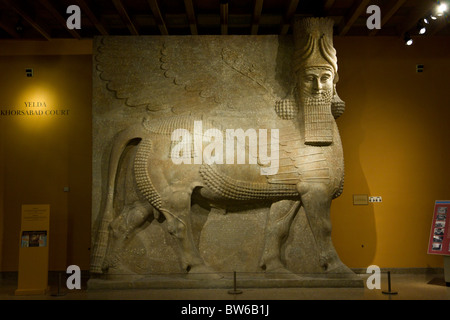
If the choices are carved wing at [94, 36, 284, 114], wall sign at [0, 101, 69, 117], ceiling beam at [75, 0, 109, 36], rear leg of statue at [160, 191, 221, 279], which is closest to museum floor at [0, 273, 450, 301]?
rear leg of statue at [160, 191, 221, 279]

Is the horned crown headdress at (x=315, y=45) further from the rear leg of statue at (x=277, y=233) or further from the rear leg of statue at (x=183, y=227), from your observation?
the rear leg of statue at (x=183, y=227)

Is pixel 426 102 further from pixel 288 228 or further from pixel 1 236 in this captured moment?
pixel 1 236

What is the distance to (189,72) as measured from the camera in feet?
19.3

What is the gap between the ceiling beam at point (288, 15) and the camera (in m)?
5.72

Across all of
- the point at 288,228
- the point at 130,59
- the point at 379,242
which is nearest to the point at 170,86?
the point at 130,59

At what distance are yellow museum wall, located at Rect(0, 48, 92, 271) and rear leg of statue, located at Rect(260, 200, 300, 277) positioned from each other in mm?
2701

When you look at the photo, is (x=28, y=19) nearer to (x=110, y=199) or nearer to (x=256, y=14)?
(x=110, y=199)

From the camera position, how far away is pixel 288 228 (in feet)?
18.3

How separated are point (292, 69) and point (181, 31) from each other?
79.6 inches

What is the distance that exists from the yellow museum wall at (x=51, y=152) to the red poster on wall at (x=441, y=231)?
15.4 ft

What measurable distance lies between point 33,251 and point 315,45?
416 cm

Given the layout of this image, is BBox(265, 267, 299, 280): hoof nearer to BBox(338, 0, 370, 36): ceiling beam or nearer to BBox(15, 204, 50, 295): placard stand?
BBox(15, 204, 50, 295): placard stand
